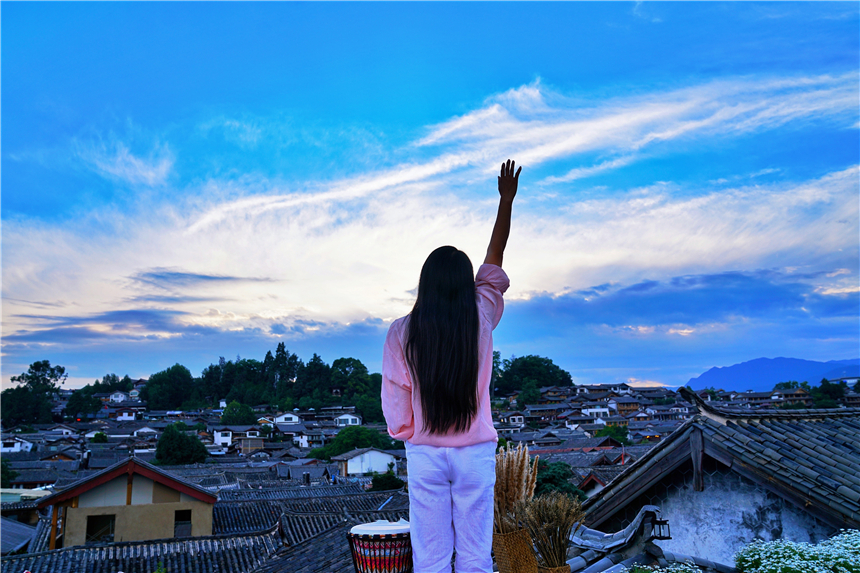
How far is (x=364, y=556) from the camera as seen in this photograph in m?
2.51

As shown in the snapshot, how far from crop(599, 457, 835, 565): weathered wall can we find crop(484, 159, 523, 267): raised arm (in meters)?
3.69

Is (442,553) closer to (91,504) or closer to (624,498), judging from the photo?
(624,498)

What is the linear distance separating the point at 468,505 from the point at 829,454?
479cm

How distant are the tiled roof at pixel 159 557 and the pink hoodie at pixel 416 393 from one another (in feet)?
27.9

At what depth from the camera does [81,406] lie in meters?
85.8

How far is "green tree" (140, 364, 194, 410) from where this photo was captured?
318 feet

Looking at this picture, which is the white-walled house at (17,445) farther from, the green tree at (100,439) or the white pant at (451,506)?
the white pant at (451,506)

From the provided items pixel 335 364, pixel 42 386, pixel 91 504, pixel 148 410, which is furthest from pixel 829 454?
pixel 42 386

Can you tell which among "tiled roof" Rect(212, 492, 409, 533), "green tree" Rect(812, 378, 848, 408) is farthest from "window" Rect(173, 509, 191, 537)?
"green tree" Rect(812, 378, 848, 408)

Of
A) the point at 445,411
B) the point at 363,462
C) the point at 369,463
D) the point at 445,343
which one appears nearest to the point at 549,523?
the point at 445,411

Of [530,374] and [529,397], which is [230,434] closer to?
[529,397]

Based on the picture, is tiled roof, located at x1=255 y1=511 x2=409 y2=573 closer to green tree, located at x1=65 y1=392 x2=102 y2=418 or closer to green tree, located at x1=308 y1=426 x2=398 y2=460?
green tree, located at x1=308 y1=426 x2=398 y2=460

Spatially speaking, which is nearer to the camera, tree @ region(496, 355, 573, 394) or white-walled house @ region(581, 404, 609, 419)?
white-walled house @ region(581, 404, 609, 419)

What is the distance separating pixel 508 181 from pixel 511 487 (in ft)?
4.84
